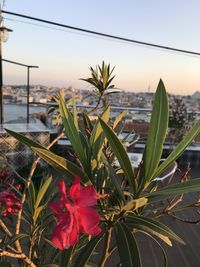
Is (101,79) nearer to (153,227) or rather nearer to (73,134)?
(73,134)

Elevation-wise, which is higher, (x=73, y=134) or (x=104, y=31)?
(x=104, y=31)

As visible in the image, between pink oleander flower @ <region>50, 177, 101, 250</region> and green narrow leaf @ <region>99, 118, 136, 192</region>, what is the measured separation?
0.20 metres

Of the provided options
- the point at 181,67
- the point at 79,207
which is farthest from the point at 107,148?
the point at 181,67

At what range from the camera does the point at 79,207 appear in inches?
21.7

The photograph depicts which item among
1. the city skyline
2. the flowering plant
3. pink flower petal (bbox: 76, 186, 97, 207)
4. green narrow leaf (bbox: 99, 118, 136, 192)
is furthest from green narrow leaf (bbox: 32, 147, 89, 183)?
the city skyline

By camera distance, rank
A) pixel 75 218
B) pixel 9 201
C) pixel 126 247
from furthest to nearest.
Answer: pixel 9 201, pixel 126 247, pixel 75 218

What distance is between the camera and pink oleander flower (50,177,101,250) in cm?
55

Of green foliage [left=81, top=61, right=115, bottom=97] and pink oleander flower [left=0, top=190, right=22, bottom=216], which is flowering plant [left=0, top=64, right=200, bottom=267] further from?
green foliage [left=81, top=61, right=115, bottom=97]

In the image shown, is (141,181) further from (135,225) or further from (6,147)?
(6,147)

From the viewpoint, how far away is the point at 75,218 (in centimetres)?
55

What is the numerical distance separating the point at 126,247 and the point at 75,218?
0.80 feet

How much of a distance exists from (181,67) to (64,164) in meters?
9.56

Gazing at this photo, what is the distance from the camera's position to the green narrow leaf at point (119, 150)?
28.9 inches

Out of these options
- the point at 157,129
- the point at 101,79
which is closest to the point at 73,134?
the point at 157,129
